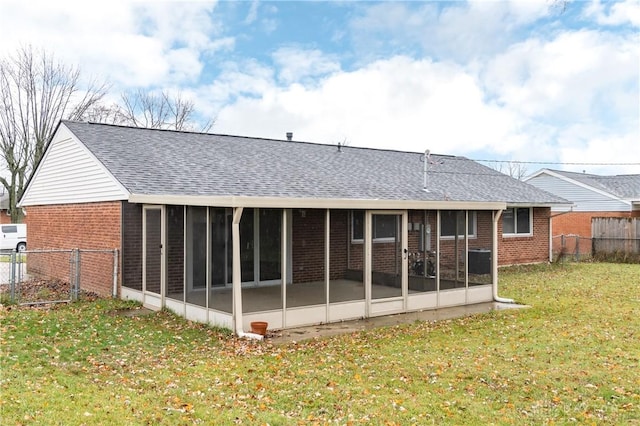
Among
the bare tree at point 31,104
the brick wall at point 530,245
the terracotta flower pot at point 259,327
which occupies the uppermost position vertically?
the bare tree at point 31,104

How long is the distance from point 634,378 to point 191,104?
35.5m

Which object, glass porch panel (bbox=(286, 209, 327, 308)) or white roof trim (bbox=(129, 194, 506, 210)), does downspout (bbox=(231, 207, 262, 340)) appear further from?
glass porch panel (bbox=(286, 209, 327, 308))

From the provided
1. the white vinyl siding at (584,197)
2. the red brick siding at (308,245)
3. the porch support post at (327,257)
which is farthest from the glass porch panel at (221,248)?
the white vinyl siding at (584,197)

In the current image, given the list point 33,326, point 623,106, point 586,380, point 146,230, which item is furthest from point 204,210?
point 623,106

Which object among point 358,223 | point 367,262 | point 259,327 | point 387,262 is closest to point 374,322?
point 367,262

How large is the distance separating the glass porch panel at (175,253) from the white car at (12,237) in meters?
20.6

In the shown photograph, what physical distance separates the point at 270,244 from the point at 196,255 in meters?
1.32

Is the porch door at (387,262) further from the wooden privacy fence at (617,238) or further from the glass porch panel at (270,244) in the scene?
the wooden privacy fence at (617,238)

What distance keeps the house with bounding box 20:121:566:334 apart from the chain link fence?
0.31m

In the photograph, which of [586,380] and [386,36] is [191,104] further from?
[586,380]

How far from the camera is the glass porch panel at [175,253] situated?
995 centimetres

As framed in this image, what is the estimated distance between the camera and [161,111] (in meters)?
38.0

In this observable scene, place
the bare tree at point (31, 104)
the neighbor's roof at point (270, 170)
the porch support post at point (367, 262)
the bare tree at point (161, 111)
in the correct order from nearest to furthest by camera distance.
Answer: the porch support post at point (367, 262)
the neighbor's roof at point (270, 170)
the bare tree at point (31, 104)
the bare tree at point (161, 111)

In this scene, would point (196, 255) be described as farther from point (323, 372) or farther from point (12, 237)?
point (12, 237)
